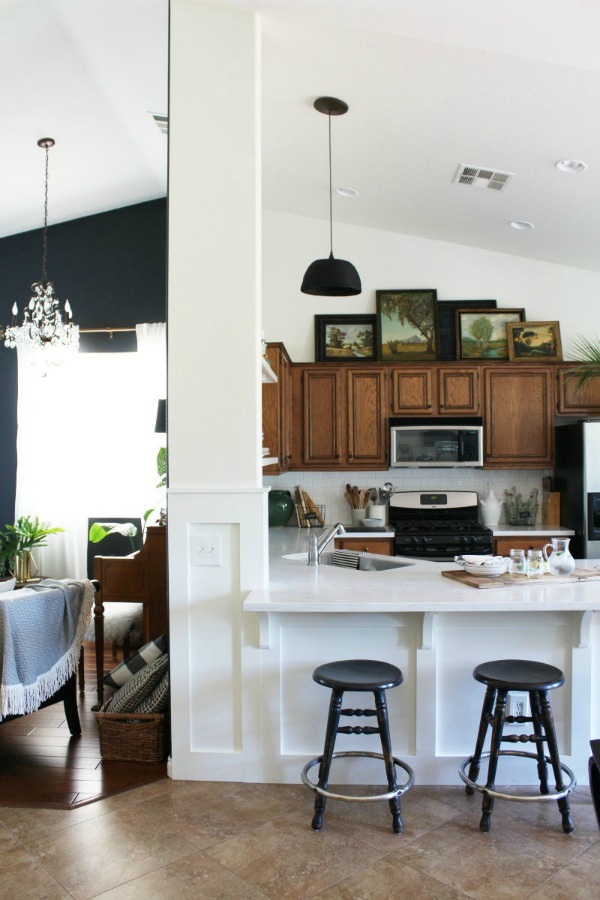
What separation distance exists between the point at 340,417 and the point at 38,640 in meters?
3.01

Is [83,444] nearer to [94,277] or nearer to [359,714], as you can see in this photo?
[94,277]

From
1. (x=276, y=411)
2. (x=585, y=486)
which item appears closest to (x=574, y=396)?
(x=585, y=486)

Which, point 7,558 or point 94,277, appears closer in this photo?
point 7,558

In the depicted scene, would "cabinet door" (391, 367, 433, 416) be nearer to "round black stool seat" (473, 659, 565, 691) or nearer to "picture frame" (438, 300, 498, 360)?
"picture frame" (438, 300, 498, 360)

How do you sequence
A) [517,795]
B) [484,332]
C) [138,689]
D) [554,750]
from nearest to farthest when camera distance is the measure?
[554,750] → [517,795] → [138,689] → [484,332]

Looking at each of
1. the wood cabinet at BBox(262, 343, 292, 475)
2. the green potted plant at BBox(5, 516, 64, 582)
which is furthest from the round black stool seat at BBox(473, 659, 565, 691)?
the green potted plant at BBox(5, 516, 64, 582)

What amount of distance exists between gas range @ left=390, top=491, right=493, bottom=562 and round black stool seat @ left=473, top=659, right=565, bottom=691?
8.15ft

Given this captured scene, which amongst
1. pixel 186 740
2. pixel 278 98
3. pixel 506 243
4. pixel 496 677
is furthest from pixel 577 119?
pixel 186 740

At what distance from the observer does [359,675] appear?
2.64 meters

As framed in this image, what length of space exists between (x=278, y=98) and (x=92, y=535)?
3158mm

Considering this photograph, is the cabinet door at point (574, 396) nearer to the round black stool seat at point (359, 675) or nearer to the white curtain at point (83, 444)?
the white curtain at point (83, 444)

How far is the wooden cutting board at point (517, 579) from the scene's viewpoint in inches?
121

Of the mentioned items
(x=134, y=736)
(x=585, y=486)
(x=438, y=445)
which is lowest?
(x=134, y=736)

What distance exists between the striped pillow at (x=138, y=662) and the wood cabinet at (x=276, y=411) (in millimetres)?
1409
